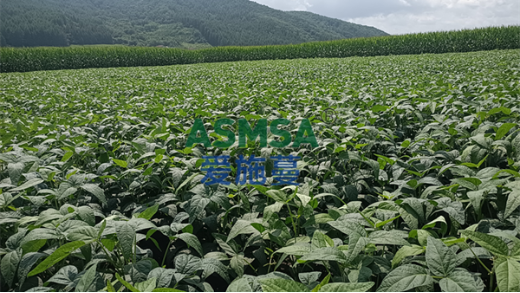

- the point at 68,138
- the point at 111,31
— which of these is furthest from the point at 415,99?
the point at 111,31

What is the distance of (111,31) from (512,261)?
16733cm

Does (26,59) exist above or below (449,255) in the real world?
above

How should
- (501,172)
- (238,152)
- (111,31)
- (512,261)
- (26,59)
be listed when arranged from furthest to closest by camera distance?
1. (111,31)
2. (26,59)
3. (238,152)
4. (501,172)
5. (512,261)

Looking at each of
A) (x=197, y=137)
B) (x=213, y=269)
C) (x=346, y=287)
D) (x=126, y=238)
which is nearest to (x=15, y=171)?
(x=126, y=238)

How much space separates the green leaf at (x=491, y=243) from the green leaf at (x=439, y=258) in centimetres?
10

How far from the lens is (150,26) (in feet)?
550

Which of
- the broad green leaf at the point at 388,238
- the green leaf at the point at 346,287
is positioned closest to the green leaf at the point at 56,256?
the green leaf at the point at 346,287

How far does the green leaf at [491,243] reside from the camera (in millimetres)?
1129

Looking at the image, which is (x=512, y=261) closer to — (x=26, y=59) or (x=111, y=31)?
(x=26, y=59)

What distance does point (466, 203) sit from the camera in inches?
71.1

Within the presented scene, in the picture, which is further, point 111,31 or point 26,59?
point 111,31

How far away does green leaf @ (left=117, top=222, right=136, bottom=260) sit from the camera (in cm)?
127

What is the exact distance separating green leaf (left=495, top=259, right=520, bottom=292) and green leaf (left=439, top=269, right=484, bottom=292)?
6 centimetres

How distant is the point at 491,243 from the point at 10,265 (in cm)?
196
